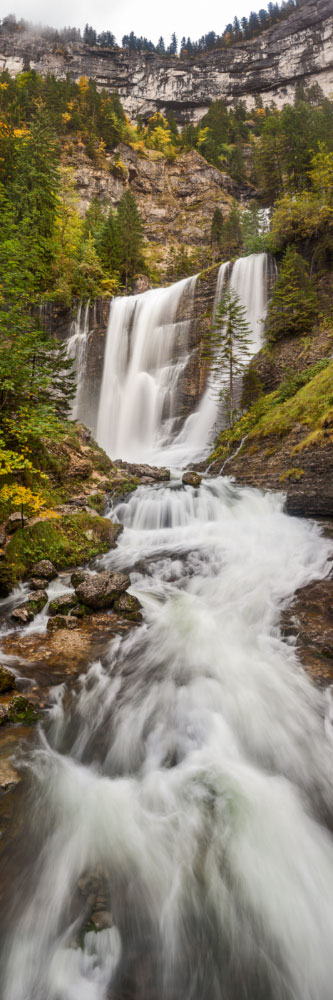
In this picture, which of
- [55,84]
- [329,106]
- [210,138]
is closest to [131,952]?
[329,106]

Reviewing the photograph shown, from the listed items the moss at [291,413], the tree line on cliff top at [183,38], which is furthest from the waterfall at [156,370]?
the tree line on cliff top at [183,38]

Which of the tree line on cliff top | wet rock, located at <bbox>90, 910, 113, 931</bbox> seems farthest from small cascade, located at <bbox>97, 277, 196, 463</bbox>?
the tree line on cliff top

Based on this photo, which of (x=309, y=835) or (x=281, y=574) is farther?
(x=281, y=574)

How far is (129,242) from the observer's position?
2819 centimetres

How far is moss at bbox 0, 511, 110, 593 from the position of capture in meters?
6.60

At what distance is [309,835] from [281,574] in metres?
4.64

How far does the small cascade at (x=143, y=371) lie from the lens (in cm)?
2144

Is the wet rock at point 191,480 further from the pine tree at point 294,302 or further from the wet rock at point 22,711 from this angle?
the wet rock at point 22,711

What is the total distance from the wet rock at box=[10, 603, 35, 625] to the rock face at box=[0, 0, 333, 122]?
8861 cm

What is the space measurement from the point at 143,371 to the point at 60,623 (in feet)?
66.7

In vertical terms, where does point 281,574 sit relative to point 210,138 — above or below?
below

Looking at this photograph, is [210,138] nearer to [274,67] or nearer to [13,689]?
[274,67]

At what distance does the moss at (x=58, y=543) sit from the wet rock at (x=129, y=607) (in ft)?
5.95

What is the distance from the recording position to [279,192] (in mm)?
28688
